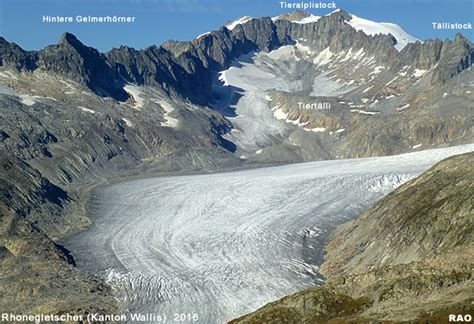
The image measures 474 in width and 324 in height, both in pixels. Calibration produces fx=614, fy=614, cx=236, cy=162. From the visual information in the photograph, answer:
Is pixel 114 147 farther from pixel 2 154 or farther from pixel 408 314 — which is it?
pixel 408 314

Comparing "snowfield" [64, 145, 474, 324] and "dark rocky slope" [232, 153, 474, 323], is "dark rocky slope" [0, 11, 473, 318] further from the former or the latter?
"dark rocky slope" [232, 153, 474, 323]

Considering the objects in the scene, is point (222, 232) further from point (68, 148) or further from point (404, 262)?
point (68, 148)

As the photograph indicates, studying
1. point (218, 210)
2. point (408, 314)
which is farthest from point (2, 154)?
point (408, 314)

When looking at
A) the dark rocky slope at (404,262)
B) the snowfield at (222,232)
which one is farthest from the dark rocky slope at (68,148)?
the dark rocky slope at (404,262)

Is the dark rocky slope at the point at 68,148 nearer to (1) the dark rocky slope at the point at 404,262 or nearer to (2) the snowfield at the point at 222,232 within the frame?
(2) the snowfield at the point at 222,232

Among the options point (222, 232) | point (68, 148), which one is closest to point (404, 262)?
point (222, 232)
